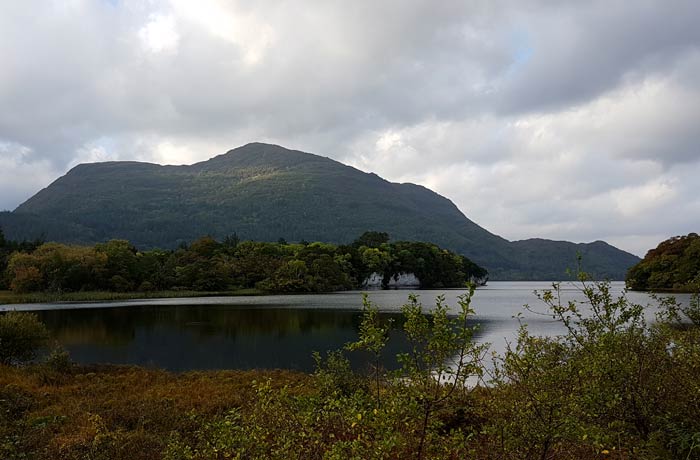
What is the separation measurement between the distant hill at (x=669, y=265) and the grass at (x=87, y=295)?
3071 inches

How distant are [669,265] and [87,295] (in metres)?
105

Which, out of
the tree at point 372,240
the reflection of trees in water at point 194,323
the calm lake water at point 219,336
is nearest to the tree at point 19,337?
the calm lake water at point 219,336

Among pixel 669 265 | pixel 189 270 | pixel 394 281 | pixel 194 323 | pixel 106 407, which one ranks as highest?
pixel 669 265

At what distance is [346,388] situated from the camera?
48.1 feet

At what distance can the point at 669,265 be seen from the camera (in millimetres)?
85938

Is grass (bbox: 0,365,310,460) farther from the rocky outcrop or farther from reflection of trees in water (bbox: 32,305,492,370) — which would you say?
the rocky outcrop

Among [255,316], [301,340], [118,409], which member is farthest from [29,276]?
[118,409]

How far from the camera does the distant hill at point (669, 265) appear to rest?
2990 inches

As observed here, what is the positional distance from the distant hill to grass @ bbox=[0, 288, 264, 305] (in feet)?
256

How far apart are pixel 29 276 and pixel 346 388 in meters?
98.9

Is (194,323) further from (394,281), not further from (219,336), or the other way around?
(394,281)

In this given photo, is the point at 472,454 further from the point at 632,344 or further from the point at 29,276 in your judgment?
the point at 29,276

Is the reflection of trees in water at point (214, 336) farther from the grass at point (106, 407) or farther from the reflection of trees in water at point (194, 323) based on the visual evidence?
the grass at point (106, 407)

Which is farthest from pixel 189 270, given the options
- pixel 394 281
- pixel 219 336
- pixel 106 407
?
pixel 106 407
